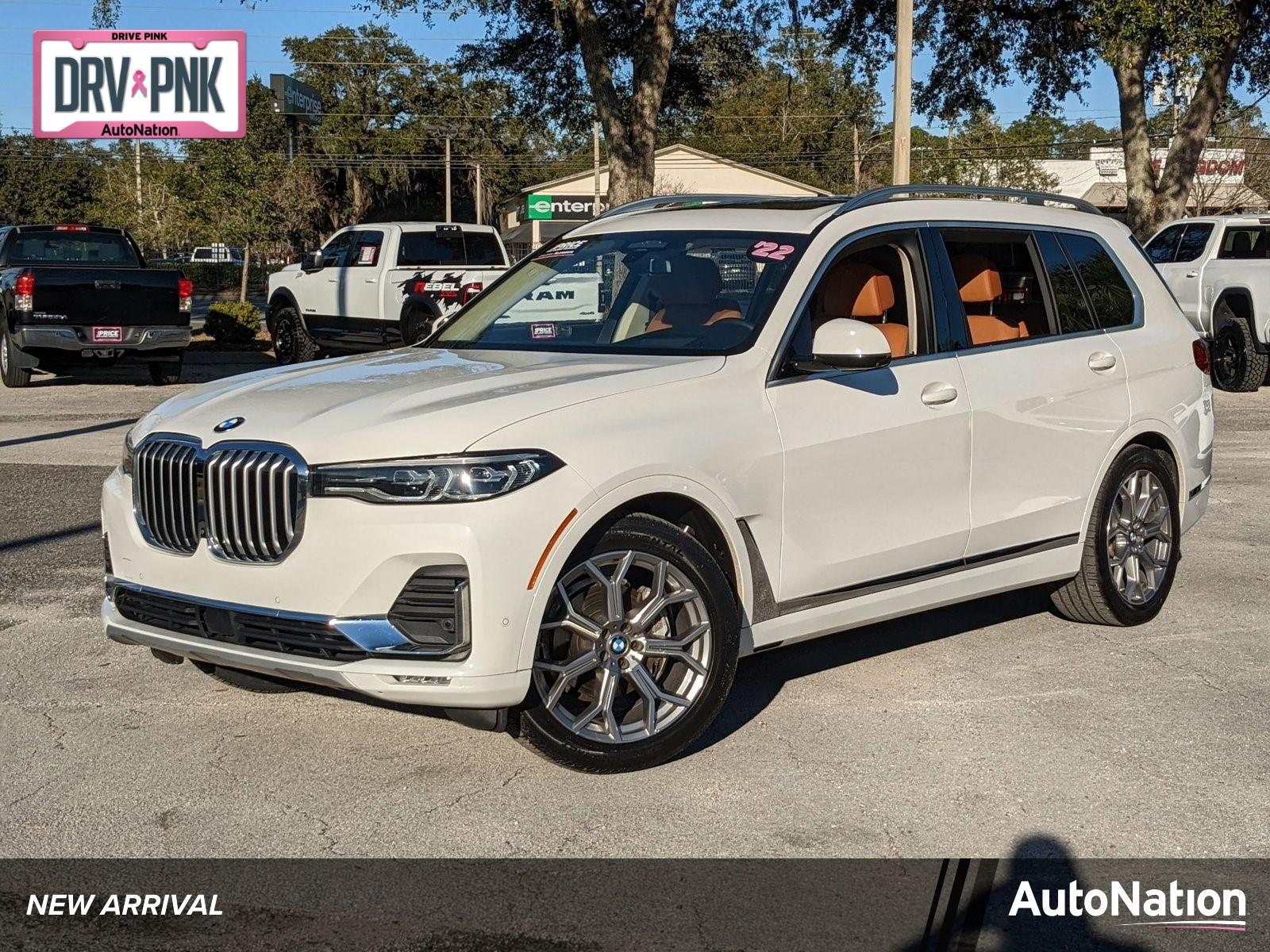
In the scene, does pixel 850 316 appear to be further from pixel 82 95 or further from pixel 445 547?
pixel 82 95

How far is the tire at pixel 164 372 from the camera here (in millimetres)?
19531

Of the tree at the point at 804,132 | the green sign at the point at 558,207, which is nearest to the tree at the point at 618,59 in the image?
the green sign at the point at 558,207

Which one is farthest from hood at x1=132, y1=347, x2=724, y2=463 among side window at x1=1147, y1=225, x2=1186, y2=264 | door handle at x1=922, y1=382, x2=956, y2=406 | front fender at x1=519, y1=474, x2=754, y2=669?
side window at x1=1147, y1=225, x2=1186, y2=264

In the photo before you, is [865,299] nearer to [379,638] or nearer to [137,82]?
[379,638]

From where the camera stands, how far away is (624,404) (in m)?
5.03

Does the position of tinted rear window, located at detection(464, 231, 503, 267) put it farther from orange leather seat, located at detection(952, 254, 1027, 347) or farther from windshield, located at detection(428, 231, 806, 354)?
orange leather seat, located at detection(952, 254, 1027, 347)

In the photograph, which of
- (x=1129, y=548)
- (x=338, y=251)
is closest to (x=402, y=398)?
(x=1129, y=548)

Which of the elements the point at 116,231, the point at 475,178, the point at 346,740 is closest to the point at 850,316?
the point at 346,740

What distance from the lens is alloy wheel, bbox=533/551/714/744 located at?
4.86 m

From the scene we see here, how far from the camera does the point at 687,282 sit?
19.8 ft

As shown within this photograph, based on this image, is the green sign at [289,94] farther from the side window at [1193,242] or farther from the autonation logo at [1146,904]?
the autonation logo at [1146,904]

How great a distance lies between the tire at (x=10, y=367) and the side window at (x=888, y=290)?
46.7ft

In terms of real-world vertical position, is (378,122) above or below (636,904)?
above

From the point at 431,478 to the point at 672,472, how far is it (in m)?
0.82
